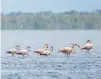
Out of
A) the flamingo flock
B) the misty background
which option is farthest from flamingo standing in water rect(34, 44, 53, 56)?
the misty background

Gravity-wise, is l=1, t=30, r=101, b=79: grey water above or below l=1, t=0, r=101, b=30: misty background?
below

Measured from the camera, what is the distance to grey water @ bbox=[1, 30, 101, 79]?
2.01 m

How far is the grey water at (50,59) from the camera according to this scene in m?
2.01

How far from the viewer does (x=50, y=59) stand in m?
2.03

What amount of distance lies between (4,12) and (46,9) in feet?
0.88

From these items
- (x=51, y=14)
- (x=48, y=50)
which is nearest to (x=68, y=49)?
(x=48, y=50)

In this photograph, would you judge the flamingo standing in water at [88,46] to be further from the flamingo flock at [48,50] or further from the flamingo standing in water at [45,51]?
the flamingo standing in water at [45,51]

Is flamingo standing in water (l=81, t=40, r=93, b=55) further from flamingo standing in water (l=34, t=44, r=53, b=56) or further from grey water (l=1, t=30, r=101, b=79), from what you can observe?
flamingo standing in water (l=34, t=44, r=53, b=56)

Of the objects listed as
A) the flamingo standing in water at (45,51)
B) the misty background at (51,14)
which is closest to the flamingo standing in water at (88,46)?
the misty background at (51,14)

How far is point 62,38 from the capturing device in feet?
6.60

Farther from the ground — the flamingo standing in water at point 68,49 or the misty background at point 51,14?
the misty background at point 51,14

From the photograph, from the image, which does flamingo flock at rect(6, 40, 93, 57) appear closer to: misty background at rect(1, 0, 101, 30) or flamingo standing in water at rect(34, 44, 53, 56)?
flamingo standing in water at rect(34, 44, 53, 56)

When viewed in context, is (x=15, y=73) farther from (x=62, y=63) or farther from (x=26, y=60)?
(x=62, y=63)

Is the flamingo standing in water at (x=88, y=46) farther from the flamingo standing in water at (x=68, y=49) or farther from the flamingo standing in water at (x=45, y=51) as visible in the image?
the flamingo standing in water at (x=45, y=51)
